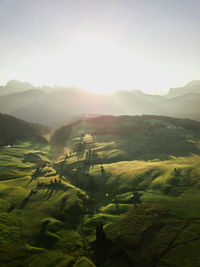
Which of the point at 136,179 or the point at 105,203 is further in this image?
the point at 136,179

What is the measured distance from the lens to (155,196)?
47906 millimetres

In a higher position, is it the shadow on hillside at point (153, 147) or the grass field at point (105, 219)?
the shadow on hillside at point (153, 147)

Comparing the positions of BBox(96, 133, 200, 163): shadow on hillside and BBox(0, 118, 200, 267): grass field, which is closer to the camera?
BBox(0, 118, 200, 267): grass field

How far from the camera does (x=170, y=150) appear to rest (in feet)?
388

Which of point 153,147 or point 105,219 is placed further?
point 153,147

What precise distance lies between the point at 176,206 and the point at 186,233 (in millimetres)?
10597

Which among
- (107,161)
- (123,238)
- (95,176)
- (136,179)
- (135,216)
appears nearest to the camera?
(123,238)

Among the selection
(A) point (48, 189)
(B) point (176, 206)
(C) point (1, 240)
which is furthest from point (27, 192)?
(B) point (176, 206)

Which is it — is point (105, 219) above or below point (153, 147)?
below

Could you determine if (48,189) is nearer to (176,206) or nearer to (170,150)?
(176,206)

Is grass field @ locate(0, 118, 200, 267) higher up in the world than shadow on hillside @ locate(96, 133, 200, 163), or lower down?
lower down

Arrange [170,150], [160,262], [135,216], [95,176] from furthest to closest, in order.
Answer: [170,150] → [95,176] → [135,216] → [160,262]

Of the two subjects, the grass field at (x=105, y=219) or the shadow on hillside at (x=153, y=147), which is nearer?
the grass field at (x=105, y=219)

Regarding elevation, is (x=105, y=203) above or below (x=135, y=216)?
below
